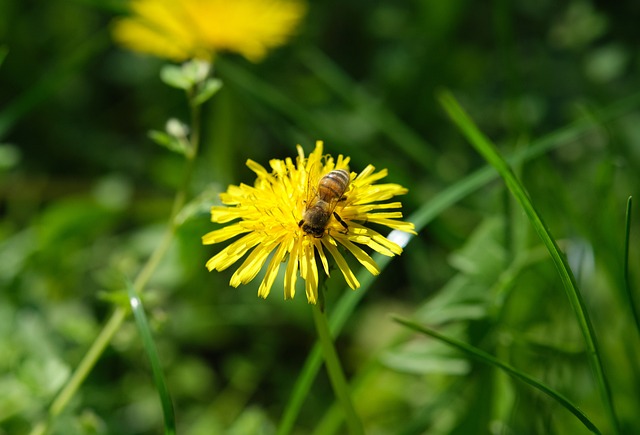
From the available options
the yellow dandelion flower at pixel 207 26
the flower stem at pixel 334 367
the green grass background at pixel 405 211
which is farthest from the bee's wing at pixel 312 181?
the yellow dandelion flower at pixel 207 26

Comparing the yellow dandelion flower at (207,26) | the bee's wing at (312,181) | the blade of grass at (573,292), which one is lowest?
the blade of grass at (573,292)

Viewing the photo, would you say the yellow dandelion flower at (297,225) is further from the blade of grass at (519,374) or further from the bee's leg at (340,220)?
the blade of grass at (519,374)

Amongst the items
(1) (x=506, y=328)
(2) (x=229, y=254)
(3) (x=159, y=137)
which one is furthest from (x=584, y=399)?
(3) (x=159, y=137)

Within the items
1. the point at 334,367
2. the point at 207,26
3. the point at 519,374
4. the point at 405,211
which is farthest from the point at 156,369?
the point at 207,26

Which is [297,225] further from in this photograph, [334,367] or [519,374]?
[519,374]

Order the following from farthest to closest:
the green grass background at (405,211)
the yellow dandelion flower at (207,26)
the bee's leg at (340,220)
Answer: the yellow dandelion flower at (207,26)
the green grass background at (405,211)
the bee's leg at (340,220)

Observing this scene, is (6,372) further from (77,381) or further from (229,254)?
(229,254)
